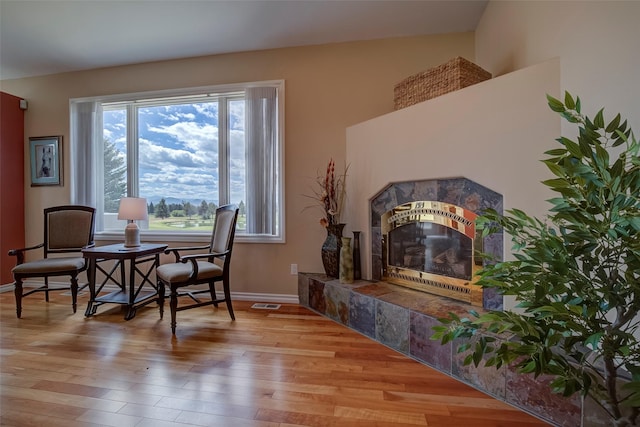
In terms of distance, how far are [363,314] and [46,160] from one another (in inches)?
176

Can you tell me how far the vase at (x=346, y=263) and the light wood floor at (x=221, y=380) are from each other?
43 cm

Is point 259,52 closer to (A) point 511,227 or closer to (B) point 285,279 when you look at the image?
(B) point 285,279

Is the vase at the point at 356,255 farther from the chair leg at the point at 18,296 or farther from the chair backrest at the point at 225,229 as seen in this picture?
the chair leg at the point at 18,296

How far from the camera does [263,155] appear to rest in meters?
3.30

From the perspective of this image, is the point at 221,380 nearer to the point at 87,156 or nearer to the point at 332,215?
the point at 332,215

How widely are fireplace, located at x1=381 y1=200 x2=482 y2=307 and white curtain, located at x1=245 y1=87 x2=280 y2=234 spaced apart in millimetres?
1298

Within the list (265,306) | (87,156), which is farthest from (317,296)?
(87,156)

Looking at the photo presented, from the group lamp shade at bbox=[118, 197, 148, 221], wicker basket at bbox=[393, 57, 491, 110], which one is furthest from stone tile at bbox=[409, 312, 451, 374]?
lamp shade at bbox=[118, 197, 148, 221]

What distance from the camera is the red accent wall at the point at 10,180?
3744mm

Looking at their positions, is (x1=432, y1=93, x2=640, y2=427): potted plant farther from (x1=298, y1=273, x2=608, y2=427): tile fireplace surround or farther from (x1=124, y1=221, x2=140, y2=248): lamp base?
(x1=124, y1=221, x2=140, y2=248): lamp base

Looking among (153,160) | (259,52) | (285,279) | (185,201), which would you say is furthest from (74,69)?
(285,279)

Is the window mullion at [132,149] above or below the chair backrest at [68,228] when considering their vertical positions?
above

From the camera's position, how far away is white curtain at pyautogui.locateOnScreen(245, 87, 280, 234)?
130 inches

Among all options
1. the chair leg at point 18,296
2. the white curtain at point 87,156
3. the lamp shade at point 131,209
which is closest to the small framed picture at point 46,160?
the white curtain at point 87,156
